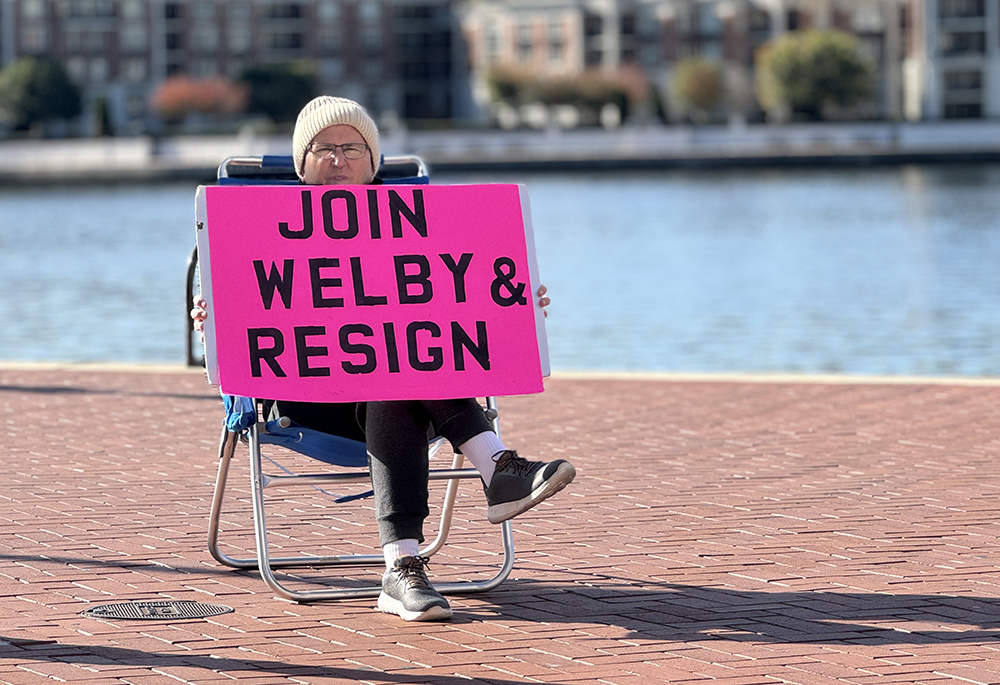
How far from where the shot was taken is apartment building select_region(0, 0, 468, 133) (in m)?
115

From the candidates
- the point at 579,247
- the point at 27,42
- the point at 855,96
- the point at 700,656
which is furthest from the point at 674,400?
the point at 27,42

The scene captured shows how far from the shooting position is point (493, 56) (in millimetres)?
118250

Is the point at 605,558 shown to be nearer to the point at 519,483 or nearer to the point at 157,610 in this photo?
the point at 519,483

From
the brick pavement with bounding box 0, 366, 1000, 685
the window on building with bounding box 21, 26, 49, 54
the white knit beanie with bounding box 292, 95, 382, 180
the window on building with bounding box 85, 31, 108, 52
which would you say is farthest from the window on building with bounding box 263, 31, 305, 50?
→ the white knit beanie with bounding box 292, 95, 382, 180

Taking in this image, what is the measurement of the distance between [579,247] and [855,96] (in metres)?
55.5

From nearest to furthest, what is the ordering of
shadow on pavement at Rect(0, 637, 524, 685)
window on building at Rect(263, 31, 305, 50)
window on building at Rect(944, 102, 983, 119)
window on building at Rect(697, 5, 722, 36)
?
shadow on pavement at Rect(0, 637, 524, 685), window on building at Rect(944, 102, 983, 119), window on building at Rect(697, 5, 722, 36), window on building at Rect(263, 31, 305, 50)

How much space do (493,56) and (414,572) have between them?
115409mm

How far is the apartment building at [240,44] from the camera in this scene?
376ft

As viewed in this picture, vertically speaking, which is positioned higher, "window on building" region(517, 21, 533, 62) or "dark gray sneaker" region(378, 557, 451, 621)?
"window on building" region(517, 21, 533, 62)

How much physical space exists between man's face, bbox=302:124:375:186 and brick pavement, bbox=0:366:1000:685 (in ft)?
3.73

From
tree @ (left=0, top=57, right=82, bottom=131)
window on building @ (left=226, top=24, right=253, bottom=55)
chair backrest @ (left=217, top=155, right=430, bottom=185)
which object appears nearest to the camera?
chair backrest @ (left=217, top=155, right=430, bottom=185)

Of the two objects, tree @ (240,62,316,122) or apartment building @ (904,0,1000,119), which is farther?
tree @ (240,62,316,122)

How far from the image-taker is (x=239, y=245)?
16.3ft

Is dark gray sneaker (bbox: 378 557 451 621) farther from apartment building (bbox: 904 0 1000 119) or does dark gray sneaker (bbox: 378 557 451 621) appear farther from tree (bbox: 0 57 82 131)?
tree (bbox: 0 57 82 131)
